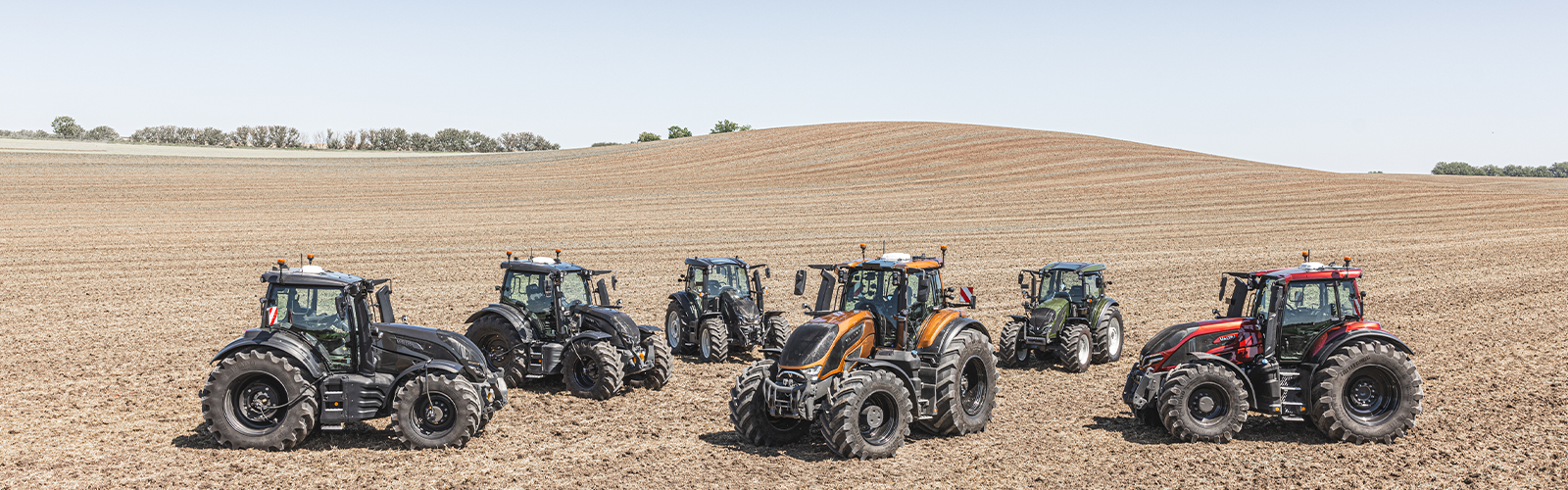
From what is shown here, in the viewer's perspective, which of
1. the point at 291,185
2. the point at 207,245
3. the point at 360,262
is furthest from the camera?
the point at 291,185

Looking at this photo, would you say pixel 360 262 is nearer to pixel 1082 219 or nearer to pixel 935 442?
pixel 935 442

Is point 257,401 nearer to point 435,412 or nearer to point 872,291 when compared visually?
point 435,412

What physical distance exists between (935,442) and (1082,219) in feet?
100

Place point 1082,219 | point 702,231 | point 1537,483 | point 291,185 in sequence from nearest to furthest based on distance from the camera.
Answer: point 1537,483 → point 702,231 → point 1082,219 → point 291,185

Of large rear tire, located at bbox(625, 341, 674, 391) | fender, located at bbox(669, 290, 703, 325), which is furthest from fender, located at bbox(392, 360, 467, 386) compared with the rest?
fender, located at bbox(669, 290, 703, 325)

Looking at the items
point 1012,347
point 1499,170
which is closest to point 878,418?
point 1012,347

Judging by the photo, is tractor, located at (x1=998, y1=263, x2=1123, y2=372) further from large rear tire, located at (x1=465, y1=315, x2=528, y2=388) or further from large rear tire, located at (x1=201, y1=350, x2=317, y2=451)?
large rear tire, located at (x1=201, y1=350, x2=317, y2=451)

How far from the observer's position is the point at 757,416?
10.3 m

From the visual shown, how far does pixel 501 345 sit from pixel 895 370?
6.32 metres

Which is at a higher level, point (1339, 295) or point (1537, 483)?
point (1339, 295)

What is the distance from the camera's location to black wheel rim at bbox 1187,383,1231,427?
1055 cm

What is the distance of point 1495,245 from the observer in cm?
3109

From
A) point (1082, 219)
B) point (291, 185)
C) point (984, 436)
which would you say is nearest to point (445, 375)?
→ point (984, 436)

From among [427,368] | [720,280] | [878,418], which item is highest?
[720,280]
